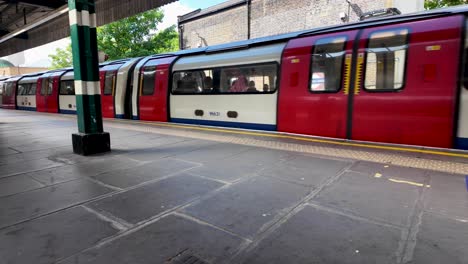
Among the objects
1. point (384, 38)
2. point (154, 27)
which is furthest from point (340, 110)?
point (154, 27)

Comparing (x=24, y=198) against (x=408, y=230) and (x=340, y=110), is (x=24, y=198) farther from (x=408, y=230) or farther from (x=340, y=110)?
(x=340, y=110)

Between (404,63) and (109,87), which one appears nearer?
(404,63)

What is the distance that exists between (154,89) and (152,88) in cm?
15

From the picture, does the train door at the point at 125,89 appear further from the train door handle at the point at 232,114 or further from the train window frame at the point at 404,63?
the train window frame at the point at 404,63

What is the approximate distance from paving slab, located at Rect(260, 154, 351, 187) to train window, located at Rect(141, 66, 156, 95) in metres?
6.41

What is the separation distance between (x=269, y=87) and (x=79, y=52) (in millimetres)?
3918

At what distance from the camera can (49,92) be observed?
49.2ft

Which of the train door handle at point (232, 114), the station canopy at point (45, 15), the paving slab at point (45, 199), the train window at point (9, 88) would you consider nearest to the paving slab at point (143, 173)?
the paving slab at point (45, 199)

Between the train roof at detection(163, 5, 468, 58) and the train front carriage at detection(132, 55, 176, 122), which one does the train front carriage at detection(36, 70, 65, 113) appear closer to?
the train front carriage at detection(132, 55, 176, 122)

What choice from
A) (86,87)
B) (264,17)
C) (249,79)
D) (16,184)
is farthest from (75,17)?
(264,17)

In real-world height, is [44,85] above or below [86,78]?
above

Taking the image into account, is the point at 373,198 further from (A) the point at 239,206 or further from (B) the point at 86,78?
(B) the point at 86,78

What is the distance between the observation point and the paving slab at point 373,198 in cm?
257

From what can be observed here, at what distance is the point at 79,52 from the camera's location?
16.2 feet
